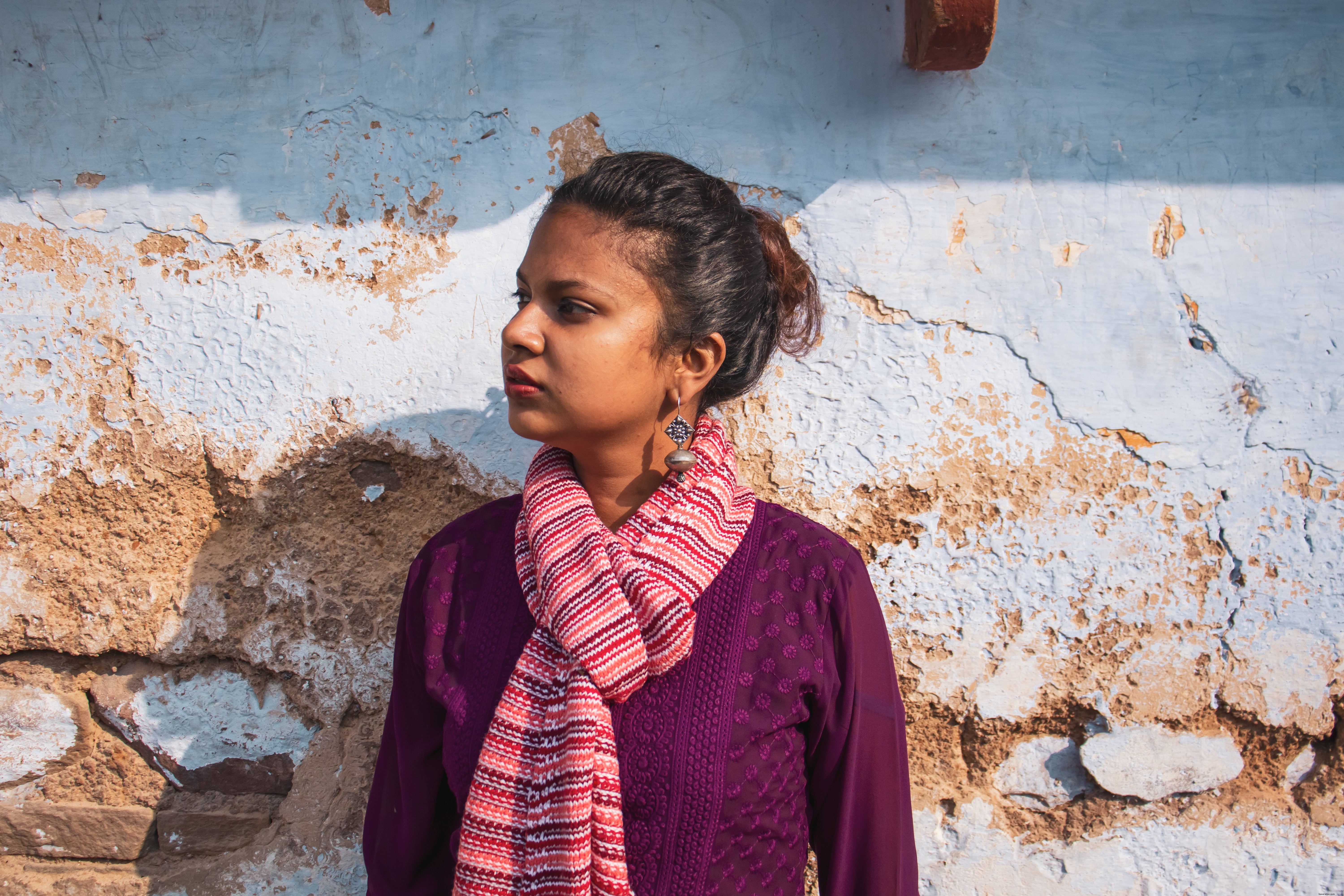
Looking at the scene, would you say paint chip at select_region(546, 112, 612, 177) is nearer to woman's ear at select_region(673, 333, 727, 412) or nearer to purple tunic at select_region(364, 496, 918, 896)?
woman's ear at select_region(673, 333, 727, 412)

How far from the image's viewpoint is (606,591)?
1.24m

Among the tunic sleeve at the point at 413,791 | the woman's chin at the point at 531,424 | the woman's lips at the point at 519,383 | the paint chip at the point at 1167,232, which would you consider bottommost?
the tunic sleeve at the point at 413,791

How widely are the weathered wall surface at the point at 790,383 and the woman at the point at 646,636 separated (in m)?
0.40

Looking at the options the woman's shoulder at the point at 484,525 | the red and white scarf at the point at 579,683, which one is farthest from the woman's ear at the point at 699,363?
the woman's shoulder at the point at 484,525

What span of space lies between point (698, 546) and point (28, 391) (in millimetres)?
1563

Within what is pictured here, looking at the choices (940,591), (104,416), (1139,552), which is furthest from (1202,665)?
(104,416)

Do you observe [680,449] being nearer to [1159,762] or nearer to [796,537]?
[796,537]

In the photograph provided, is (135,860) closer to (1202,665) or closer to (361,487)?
(361,487)

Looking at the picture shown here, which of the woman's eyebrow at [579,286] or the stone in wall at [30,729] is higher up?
the woman's eyebrow at [579,286]

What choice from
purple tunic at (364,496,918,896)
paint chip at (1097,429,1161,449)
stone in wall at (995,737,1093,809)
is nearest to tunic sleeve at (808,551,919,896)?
purple tunic at (364,496,918,896)

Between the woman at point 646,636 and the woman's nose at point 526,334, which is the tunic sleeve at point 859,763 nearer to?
the woman at point 646,636

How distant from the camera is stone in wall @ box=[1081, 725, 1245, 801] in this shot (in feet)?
5.57

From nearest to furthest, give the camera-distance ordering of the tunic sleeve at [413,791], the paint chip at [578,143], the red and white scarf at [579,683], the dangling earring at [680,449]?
1. the red and white scarf at [579,683]
2. the dangling earring at [680,449]
3. the tunic sleeve at [413,791]
4. the paint chip at [578,143]

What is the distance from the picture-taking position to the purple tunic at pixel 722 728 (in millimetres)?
1215
